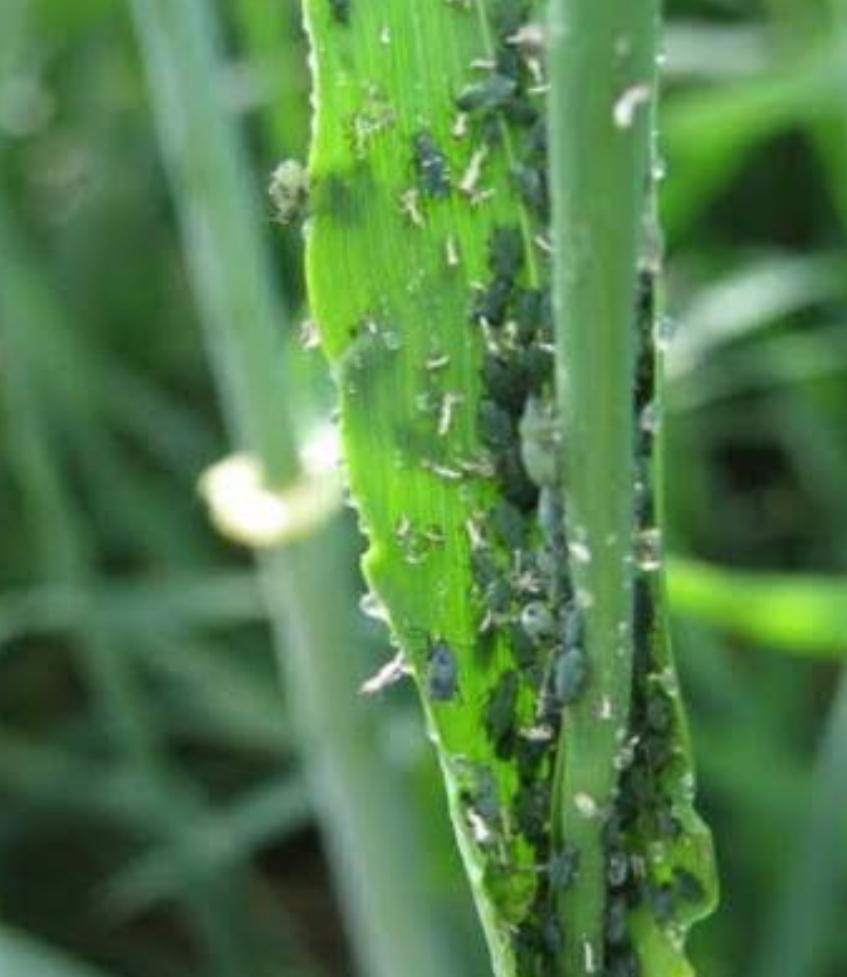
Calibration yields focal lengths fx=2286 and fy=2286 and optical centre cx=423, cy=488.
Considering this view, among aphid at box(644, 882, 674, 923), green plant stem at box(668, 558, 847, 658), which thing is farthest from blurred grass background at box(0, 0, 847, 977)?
aphid at box(644, 882, 674, 923)

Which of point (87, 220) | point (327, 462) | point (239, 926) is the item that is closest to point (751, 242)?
point (87, 220)

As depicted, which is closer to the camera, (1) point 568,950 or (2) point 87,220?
(1) point 568,950

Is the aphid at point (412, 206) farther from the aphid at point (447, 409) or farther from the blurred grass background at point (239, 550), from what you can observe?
the blurred grass background at point (239, 550)

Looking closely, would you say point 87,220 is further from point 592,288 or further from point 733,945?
point 592,288

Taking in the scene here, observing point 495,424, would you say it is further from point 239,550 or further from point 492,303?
point 239,550

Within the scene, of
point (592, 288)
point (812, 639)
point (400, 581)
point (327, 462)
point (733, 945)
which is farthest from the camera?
point (733, 945)

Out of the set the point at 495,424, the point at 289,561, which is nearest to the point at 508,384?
the point at 495,424
